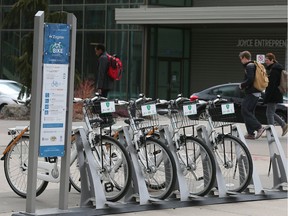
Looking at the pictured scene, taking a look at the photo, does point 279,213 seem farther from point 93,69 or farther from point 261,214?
point 93,69

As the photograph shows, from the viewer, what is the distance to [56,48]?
7.74 m

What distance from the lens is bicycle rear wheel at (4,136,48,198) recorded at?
9.08 m

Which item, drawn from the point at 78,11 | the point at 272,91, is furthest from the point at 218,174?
the point at 78,11

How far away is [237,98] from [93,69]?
51.5 feet

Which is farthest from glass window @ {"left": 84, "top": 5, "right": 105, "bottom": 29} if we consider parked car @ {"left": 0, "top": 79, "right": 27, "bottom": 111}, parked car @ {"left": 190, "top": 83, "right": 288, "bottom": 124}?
parked car @ {"left": 190, "top": 83, "right": 288, "bottom": 124}


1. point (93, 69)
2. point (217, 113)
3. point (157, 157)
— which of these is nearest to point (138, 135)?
point (157, 157)

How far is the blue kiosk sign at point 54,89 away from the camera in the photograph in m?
7.69

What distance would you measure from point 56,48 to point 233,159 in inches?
111

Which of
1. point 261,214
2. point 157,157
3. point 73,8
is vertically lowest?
point 261,214

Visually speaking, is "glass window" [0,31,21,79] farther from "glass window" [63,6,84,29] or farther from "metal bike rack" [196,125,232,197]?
"metal bike rack" [196,125,232,197]

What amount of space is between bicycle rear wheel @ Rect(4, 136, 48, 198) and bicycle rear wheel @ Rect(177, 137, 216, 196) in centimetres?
163

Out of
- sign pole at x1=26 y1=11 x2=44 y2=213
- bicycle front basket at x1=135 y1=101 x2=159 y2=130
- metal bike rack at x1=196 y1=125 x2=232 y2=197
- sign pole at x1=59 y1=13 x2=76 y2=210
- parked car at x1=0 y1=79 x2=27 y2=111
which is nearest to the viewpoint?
sign pole at x1=26 y1=11 x2=44 y2=213

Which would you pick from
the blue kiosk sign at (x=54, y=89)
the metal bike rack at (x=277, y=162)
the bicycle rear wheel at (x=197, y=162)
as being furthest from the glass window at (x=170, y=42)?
the blue kiosk sign at (x=54, y=89)

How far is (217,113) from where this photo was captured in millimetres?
9648
